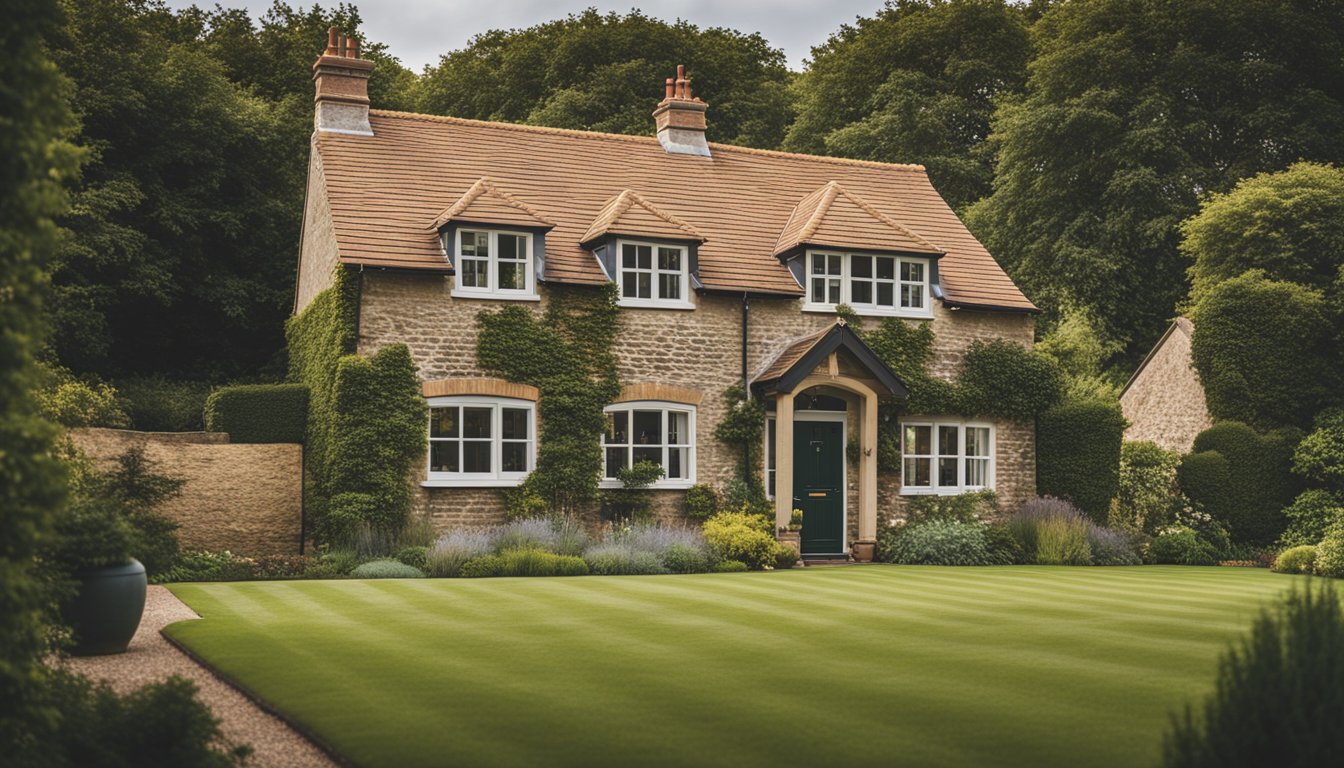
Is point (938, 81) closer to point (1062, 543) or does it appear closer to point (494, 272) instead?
point (1062, 543)

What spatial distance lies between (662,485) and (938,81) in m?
28.2

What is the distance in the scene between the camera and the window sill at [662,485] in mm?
23594

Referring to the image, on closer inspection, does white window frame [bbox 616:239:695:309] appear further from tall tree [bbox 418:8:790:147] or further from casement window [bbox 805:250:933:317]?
tall tree [bbox 418:8:790:147]

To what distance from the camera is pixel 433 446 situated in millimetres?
22625

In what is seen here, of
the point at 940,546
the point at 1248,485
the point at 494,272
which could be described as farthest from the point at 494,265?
the point at 1248,485

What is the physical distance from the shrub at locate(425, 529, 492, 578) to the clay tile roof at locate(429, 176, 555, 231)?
5810 mm

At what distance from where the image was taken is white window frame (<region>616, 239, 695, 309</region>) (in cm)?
2400

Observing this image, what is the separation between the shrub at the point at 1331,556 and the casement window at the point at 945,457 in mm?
6605

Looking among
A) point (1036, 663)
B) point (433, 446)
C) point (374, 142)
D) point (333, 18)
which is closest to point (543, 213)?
point (374, 142)

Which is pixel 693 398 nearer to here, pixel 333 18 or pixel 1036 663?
pixel 1036 663

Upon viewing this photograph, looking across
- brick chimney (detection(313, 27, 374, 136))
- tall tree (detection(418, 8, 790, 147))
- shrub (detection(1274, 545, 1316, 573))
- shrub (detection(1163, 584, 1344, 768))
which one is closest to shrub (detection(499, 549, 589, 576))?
brick chimney (detection(313, 27, 374, 136))

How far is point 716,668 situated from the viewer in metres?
A: 10.4

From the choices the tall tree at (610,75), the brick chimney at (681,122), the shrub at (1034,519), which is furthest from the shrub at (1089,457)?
the tall tree at (610,75)

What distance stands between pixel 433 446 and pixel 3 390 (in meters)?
16.4
